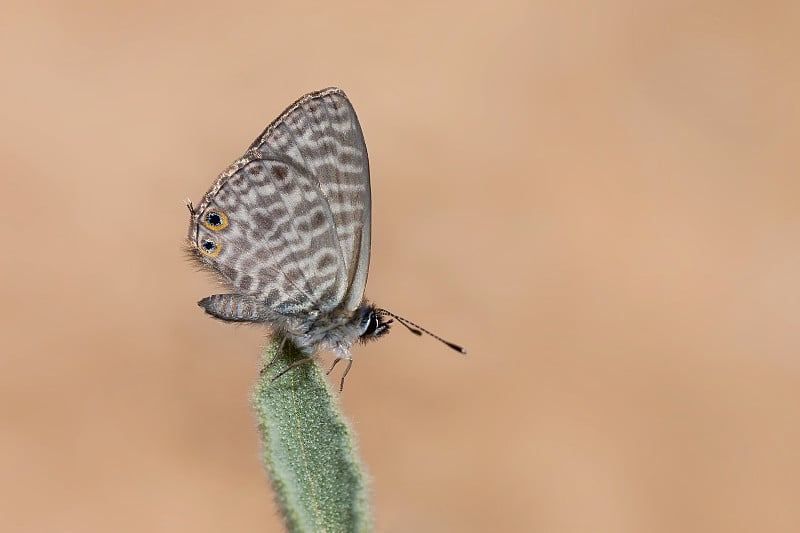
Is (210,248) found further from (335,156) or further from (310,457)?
(310,457)

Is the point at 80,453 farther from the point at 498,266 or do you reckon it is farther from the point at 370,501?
the point at 370,501

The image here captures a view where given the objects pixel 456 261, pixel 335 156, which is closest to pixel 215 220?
pixel 335 156

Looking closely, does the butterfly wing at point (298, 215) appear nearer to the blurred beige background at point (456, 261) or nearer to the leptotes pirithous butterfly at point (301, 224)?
the leptotes pirithous butterfly at point (301, 224)

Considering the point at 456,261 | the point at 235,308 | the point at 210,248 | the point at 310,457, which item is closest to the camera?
the point at 310,457

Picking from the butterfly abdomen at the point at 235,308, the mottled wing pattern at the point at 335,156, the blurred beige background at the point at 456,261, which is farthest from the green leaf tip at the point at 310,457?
the blurred beige background at the point at 456,261

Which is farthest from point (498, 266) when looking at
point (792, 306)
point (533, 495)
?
point (792, 306)

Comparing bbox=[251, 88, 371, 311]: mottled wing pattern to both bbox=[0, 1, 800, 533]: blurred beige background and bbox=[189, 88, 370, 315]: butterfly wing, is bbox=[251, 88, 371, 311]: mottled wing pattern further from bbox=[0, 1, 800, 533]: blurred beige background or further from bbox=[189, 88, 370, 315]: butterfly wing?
bbox=[0, 1, 800, 533]: blurred beige background

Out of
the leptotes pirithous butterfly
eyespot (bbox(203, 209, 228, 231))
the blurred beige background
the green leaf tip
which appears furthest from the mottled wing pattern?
the blurred beige background
